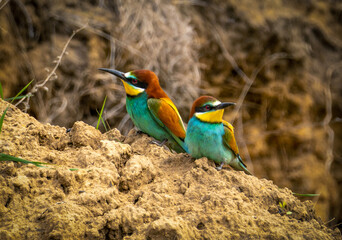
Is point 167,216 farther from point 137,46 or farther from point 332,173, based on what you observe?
point 332,173

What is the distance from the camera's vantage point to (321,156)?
17.8 feet

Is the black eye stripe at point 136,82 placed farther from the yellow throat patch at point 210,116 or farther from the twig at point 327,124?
the twig at point 327,124

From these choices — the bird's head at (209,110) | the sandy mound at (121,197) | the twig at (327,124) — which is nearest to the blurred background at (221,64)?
the twig at (327,124)

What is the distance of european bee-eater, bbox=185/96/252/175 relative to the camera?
229 cm

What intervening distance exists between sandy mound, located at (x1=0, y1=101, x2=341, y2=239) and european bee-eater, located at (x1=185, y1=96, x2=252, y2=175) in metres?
0.13

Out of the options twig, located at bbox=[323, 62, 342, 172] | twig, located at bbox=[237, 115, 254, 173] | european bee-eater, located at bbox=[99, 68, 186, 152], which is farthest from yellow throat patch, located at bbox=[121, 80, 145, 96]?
twig, located at bbox=[323, 62, 342, 172]

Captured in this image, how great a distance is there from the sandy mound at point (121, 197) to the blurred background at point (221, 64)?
2.53 m

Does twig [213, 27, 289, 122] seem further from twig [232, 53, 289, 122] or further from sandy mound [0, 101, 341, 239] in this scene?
sandy mound [0, 101, 341, 239]

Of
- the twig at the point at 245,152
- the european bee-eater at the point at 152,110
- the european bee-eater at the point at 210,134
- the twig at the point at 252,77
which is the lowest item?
the twig at the point at 245,152

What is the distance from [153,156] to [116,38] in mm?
3069

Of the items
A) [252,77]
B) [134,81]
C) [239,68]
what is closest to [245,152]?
[252,77]

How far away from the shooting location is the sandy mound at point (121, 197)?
1.51 meters

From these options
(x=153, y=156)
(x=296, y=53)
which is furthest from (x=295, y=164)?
(x=153, y=156)

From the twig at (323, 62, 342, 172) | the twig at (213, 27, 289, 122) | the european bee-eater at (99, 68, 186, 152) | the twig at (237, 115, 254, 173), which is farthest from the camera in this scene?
the twig at (213, 27, 289, 122)
